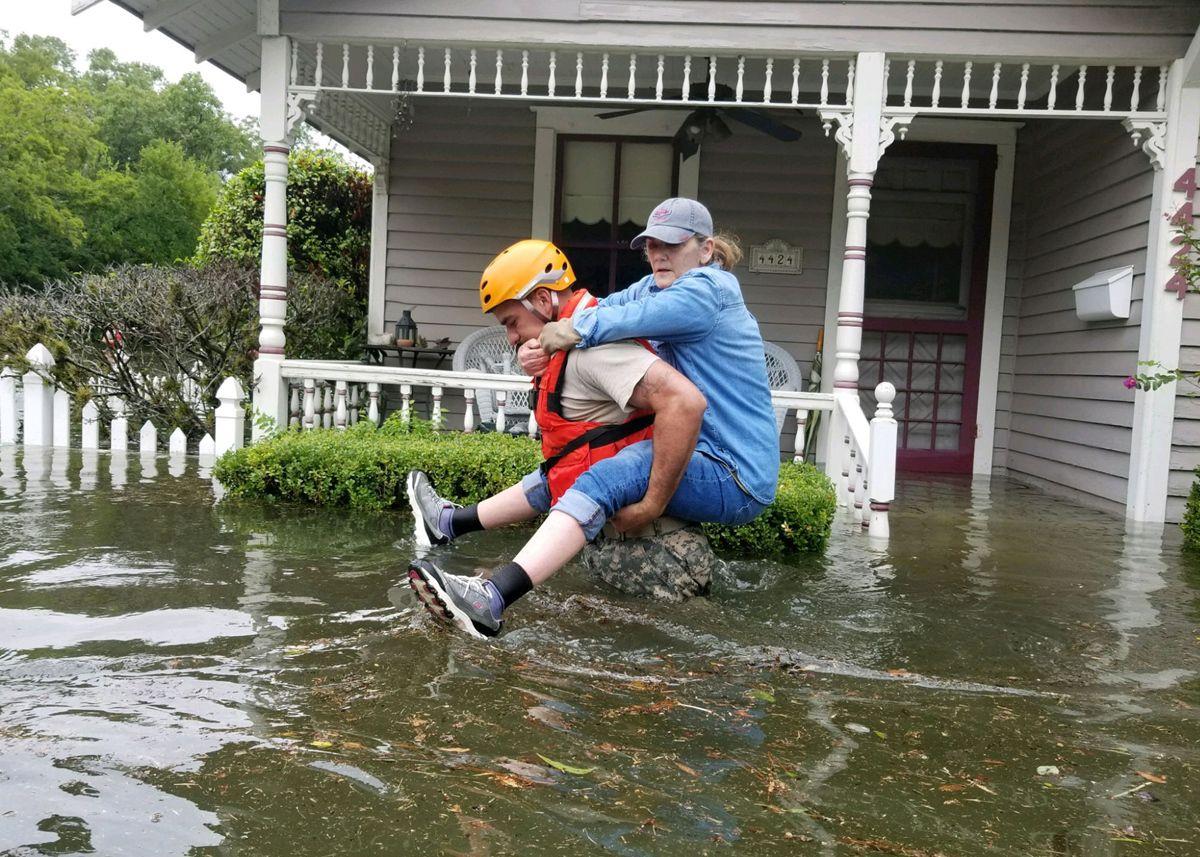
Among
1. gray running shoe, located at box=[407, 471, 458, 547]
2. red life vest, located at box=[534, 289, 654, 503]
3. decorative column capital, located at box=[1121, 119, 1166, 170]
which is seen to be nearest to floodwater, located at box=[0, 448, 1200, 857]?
gray running shoe, located at box=[407, 471, 458, 547]

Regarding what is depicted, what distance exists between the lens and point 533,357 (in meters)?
3.83

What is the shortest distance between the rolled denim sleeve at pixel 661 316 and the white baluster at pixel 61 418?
6900 mm

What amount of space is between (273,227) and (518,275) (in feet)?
15.4

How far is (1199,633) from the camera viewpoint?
439 centimetres

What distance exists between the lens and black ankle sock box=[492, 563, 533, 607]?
341 centimetres

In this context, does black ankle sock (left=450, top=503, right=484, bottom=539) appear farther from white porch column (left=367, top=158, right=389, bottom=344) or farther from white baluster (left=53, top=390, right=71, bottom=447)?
white porch column (left=367, top=158, right=389, bottom=344)

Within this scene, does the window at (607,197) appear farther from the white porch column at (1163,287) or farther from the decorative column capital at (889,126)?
the white porch column at (1163,287)

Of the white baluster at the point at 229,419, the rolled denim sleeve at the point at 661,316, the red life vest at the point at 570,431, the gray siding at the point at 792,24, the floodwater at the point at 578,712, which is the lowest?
the floodwater at the point at 578,712

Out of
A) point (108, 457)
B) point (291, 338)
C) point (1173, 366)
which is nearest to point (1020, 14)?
point (1173, 366)

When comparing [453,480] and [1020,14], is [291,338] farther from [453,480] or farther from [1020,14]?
[1020,14]

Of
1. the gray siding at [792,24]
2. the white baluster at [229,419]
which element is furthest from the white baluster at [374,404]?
the gray siding at [792,24]

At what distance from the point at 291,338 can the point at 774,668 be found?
8.05 metres

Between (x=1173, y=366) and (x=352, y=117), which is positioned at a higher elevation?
(x=352, y=117)

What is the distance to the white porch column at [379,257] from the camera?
1059cm
